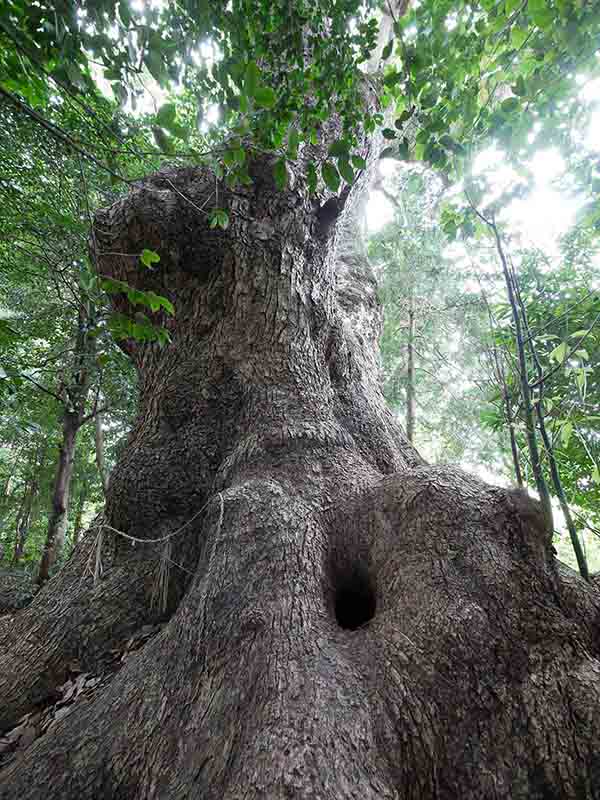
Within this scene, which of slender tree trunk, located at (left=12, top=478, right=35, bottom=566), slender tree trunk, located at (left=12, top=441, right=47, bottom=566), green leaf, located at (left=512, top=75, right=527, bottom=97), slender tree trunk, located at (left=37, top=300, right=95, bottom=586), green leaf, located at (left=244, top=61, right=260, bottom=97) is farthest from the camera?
slender tree trunk, located at (left=12, top=478, right=35, bottom=566)

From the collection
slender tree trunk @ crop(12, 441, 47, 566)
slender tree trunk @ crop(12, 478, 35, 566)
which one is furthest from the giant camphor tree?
slender tree trunk @ crop(12, 478, 35, 566)

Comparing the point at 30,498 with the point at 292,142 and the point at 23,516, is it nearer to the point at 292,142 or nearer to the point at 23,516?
the point at 23,516

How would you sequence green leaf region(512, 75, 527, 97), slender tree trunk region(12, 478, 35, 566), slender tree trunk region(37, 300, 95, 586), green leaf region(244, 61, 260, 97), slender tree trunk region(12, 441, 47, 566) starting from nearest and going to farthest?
1. green leaf region(244, 61, 260, 97)
2. green leaf region(512, 75, 527, 97)
3. slender tree trunk region(37, 300, 95, 586)
4. slender tree trunk region(12, 441, 47, 566)
5. slender tree trunk region(12, 478, 35, 566)

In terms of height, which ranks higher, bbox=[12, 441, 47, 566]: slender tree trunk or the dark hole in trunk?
bbox=[12, 441, 47, 566]: slender tree trunk

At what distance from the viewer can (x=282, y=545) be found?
158 cm

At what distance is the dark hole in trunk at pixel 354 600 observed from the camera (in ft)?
5.49

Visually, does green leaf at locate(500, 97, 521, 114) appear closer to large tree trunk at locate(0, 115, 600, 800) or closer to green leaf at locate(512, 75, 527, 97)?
green leaf at locate(512, 75, 527, 97)

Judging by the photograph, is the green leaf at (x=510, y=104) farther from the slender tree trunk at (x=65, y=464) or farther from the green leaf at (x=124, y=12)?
the slender tree trunk at (x=65, y=464)

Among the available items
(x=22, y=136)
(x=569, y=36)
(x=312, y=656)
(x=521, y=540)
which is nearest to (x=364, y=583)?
(x=312, y=656)

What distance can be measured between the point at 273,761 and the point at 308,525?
2.53ft

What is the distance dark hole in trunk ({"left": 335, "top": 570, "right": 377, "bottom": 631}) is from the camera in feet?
5.49

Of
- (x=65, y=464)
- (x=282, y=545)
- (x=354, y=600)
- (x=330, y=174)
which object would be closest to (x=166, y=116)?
(x=330, y=174)

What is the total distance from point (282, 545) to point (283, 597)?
0.20 m

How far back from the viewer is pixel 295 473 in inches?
74.6
